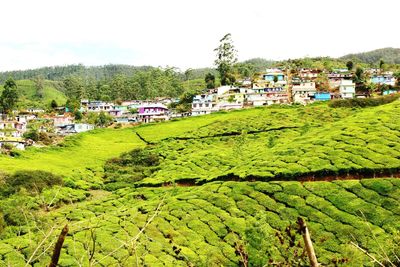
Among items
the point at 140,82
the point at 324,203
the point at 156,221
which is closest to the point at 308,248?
the point at 156,221

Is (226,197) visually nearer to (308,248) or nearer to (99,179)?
(99,179)

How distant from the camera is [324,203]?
77.0ft

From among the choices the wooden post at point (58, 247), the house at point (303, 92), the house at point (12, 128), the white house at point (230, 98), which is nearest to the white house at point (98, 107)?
the house at point (12, 128)

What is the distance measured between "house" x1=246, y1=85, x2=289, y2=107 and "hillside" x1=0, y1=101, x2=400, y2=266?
75.0 feet

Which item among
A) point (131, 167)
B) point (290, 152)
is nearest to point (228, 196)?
point (290, 152)

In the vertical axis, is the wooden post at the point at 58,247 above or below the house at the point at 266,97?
above

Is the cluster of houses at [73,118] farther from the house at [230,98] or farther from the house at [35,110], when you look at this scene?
the house at [230,98]

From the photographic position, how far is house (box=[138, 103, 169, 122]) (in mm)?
78500

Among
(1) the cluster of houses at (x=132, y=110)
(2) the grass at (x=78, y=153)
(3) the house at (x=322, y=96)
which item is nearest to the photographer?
(2) the grass at (x=78, y=153)

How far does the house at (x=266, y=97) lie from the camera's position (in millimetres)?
74688

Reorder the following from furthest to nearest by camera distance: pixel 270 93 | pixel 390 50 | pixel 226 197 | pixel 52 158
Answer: pixel 390 50 < pixel 270 93 < pixel 52 158 < pixel 226 197

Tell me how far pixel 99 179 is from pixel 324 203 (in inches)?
957

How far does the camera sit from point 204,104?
256ft

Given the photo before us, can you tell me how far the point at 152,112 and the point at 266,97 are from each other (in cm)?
1992
